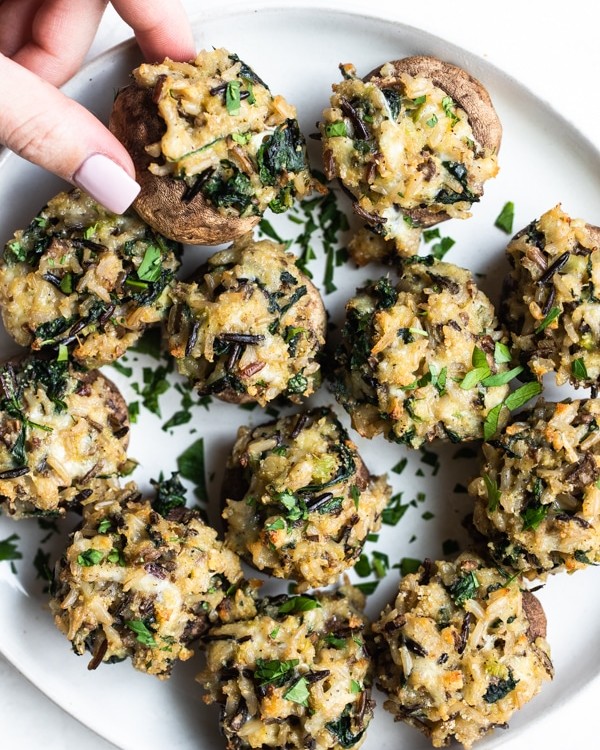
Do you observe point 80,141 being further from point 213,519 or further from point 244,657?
point 244,657

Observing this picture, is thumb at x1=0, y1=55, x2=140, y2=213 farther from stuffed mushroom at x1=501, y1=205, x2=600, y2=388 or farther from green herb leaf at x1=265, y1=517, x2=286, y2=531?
stuffed mushroom at x1=501, y1=205, x2=600, y2=388

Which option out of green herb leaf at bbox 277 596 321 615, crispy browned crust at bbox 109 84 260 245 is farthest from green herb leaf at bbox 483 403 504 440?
crispy browned crust at bbox 109 84 260 245

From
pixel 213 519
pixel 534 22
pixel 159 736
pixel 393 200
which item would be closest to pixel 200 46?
pixel 393 200

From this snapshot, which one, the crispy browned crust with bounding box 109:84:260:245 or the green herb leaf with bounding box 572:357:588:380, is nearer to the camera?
the crispy browned crust with bounding box 109:84:260:245

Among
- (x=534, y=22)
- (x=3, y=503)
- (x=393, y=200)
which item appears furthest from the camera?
(x=534, y=22)

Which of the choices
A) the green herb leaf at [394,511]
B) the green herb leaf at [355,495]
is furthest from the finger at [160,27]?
the green herb leaf at [394,511]

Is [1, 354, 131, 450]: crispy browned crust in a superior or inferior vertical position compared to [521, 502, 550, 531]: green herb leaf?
inferior
